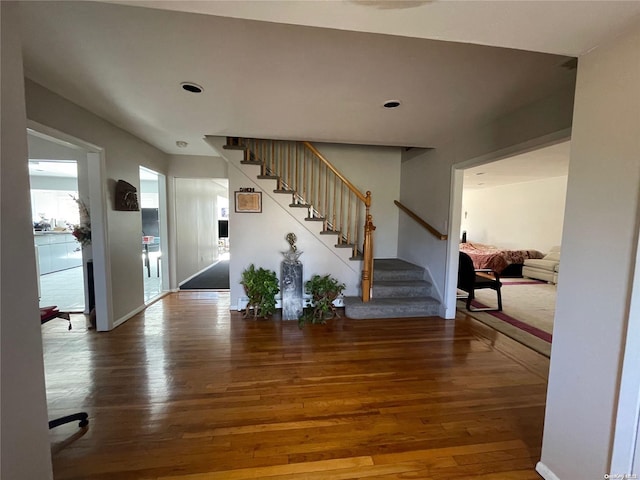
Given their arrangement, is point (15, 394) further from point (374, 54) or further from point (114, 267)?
→ point (114, 267)

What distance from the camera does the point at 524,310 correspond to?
3896 millimetres

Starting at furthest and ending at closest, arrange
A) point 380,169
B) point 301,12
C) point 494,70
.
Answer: point 380,169, point 494,70, point 301,12

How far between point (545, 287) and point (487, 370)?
13.7 ft

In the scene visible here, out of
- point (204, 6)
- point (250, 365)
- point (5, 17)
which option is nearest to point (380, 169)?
point (250, 365)

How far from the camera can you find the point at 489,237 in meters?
8.09

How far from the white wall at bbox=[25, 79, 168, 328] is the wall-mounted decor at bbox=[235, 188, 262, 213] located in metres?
1.39

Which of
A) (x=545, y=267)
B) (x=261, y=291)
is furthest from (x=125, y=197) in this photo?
(x=545, y=267)

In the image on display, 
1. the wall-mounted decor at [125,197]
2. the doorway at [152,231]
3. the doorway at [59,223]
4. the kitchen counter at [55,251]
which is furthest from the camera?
the kitchen counter at [55,251]

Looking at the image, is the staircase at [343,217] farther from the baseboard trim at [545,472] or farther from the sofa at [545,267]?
the sofa at [545,267]

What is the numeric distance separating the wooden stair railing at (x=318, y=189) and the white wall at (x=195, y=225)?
199 centimetres

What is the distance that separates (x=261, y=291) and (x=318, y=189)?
187 centimetres

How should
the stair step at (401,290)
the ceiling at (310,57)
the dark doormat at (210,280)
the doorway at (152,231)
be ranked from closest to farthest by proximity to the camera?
the ceiling at (310,57)
the stair step at (401,290)
the doorway at (152,231)
the dark doormat at (210,280)

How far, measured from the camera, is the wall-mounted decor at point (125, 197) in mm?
3186

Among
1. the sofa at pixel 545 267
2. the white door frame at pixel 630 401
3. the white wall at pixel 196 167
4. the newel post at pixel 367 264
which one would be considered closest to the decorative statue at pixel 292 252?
the newel post at pixel 367 264
